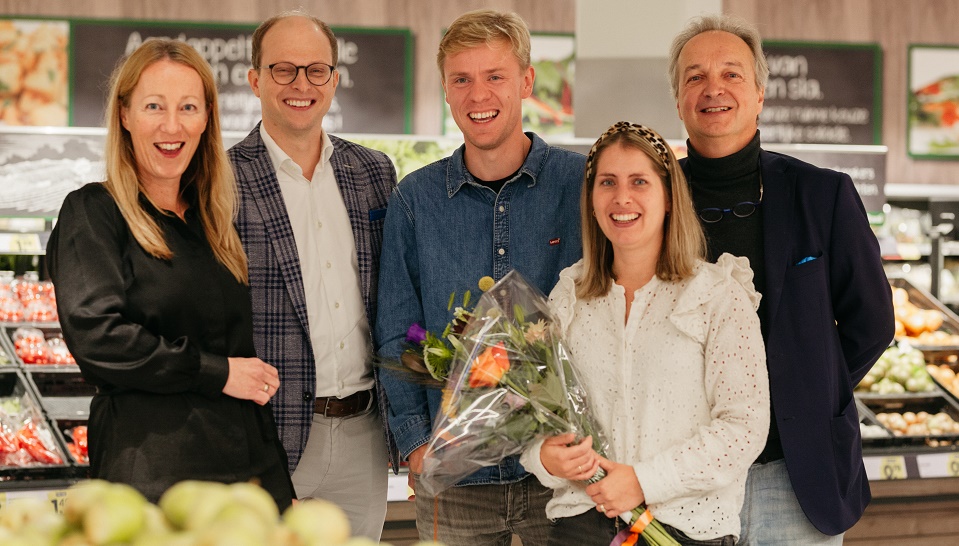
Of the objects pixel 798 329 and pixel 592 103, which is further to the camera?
pixel 592 103

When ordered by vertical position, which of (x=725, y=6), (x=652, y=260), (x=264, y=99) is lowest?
(x=652, y=260)

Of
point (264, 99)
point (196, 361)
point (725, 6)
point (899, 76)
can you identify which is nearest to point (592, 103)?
point (264, 99)

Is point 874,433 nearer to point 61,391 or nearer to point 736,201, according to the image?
point 736,201

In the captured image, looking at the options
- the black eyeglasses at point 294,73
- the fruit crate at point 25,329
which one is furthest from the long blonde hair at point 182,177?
the fruit crate at point 25,329

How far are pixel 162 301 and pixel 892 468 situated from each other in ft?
10.3

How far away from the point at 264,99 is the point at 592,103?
1.31 m

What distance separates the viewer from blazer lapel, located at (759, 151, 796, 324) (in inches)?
86.8

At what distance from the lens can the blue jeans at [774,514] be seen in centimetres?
Answer: 219

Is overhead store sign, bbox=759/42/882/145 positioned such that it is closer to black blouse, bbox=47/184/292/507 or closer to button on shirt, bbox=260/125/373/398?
button on shirt, bbox=260/125/373/398

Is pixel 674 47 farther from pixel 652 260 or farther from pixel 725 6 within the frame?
pixel 725 6

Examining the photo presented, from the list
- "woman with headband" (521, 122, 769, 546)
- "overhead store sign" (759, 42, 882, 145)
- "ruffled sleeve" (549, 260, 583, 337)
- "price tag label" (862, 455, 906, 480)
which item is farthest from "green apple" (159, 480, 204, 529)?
"overhead store sign" (759, 42, 882, 145)

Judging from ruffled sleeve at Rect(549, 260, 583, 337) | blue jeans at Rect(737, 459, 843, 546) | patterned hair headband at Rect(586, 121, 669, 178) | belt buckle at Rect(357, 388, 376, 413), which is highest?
patterned hair headband at Rect(586, 121, 669, 178)

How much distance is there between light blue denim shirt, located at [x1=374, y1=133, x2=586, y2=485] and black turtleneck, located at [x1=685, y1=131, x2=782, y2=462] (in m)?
0.33

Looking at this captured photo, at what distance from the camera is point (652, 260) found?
2135 mm
